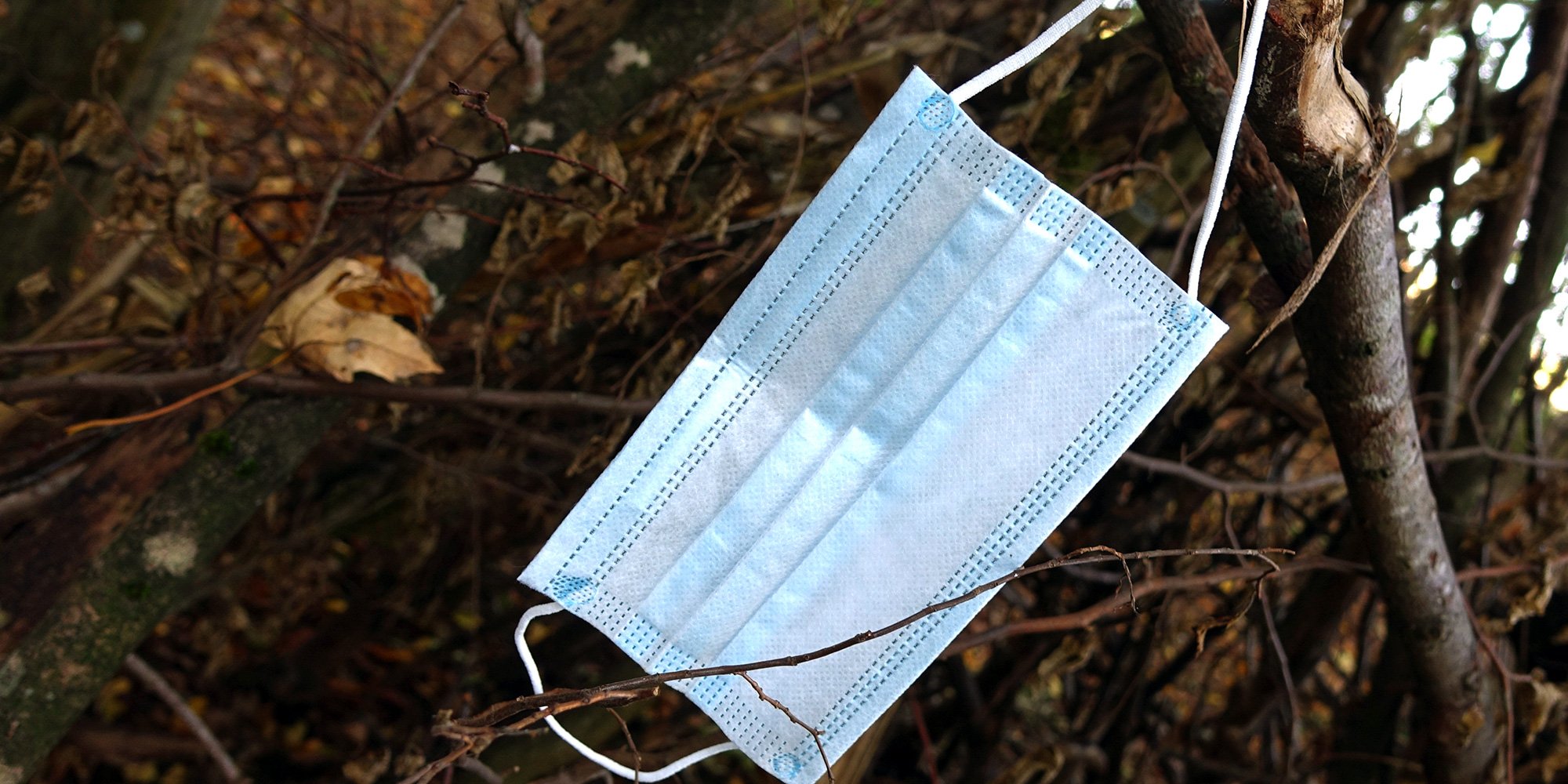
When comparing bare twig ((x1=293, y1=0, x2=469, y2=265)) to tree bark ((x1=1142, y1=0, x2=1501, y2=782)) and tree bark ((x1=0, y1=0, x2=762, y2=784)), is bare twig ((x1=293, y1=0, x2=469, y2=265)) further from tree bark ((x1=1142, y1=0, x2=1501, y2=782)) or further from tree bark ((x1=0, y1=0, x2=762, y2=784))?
tree bark ((x1=1142, y1=0, x2=1501, y2=782))

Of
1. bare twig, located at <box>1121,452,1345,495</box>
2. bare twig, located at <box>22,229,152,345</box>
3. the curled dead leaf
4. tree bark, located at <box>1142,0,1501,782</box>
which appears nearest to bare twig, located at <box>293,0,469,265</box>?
the curled dead leaf

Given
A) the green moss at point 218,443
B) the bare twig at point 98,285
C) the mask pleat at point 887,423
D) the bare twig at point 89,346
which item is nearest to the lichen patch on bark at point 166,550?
the green moss at point 218,443

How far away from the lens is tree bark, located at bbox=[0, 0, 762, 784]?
1.50m

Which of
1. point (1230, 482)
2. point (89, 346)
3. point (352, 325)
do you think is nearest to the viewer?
point (352, 325)

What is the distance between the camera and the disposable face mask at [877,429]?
3.74ft

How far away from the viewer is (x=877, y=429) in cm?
121

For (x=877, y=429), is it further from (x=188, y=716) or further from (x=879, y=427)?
(x=188, y=716)

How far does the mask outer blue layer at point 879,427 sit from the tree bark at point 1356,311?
0.59 ft

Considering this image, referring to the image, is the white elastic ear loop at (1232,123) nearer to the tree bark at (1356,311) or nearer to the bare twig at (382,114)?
the tree bark at (1356,311)

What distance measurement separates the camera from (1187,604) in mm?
2748

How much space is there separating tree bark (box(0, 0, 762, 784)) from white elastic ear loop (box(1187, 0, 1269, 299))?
3.46 ft

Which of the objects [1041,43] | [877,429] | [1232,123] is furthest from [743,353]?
[1232,123]

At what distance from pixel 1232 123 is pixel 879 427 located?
0.50 meters

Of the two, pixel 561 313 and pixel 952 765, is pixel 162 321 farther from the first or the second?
pixel 952 765
